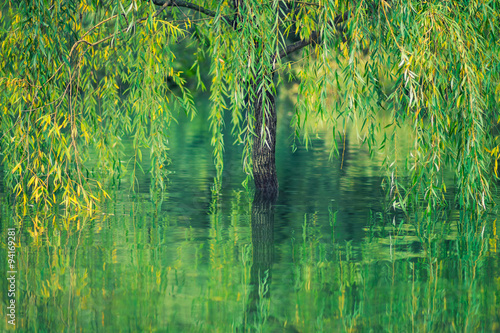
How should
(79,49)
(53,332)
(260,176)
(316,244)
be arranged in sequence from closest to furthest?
(53,332) → (316,244) → (79,49) → (260,176)

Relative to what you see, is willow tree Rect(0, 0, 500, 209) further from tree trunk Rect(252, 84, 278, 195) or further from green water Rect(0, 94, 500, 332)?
tree trunk Rect(252, 84, 278, 195)

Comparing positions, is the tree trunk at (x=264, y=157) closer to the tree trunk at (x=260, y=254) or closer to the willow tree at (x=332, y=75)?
the tree trunk at (x=260, y=254)

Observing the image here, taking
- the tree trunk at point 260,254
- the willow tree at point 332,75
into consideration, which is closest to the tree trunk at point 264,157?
the tree trunk at point 260,254

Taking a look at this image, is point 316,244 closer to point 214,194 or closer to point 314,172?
point 214,194

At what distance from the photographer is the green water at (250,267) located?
4.21 m

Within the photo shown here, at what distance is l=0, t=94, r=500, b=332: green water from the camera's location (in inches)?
166

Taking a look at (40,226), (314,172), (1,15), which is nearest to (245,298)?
(40,226)

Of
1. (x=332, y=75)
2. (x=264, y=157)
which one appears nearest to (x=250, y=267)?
(x=332, y=75)

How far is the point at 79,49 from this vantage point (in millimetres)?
6582

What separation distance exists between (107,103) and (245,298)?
375 centimetres

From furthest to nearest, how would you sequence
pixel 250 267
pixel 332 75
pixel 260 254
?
pixel 332 75 < pixel 260 254 < pixel 250 267

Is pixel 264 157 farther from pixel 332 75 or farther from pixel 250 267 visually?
pixel 250 267

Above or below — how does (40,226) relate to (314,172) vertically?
below

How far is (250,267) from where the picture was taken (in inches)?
210
